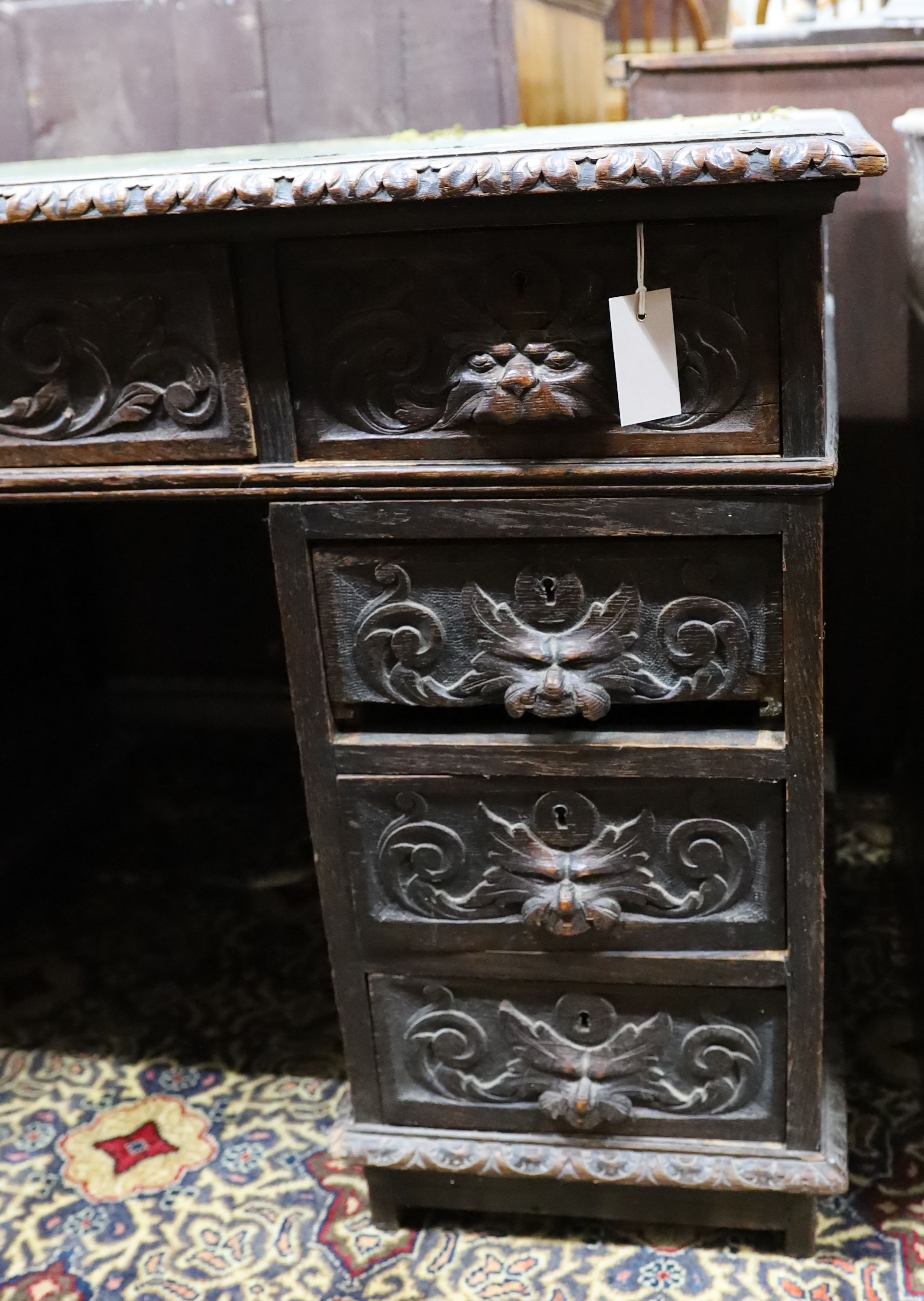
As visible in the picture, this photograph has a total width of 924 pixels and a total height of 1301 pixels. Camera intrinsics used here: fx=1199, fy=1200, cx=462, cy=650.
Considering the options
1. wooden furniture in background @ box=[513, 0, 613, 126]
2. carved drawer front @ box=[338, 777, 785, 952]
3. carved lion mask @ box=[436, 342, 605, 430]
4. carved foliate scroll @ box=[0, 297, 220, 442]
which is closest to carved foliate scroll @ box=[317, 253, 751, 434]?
carved lion mask @ box=[436, 342, 605, 430]

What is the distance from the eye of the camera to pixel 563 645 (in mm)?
891

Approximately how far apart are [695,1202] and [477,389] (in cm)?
74

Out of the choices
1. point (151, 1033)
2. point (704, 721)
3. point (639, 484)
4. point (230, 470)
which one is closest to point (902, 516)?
point (704, 721)

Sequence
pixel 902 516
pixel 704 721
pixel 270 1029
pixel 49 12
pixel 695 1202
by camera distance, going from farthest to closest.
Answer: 1. pixel 902 516
2. pixel 270 1029
3. pixel 49 12
4. pixel 695 1202
5. pixel 704 721

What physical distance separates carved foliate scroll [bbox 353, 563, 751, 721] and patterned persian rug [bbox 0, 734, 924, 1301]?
0.48 m

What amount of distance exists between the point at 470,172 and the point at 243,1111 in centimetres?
96

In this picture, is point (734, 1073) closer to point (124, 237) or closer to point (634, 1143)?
point (634, 1143)

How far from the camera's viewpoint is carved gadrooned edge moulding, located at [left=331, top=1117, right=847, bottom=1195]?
3.28ft

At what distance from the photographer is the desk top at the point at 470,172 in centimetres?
71

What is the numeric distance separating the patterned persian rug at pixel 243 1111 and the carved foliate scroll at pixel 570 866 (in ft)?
1.10

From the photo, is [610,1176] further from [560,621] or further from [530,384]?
[530,384]

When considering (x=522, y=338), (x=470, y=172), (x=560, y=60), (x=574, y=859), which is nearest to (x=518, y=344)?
(x=522, y=338)

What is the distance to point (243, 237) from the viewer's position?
813 millimetres

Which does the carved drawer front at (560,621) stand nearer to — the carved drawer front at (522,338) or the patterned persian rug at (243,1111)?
the carved drawer front at (522,338)
